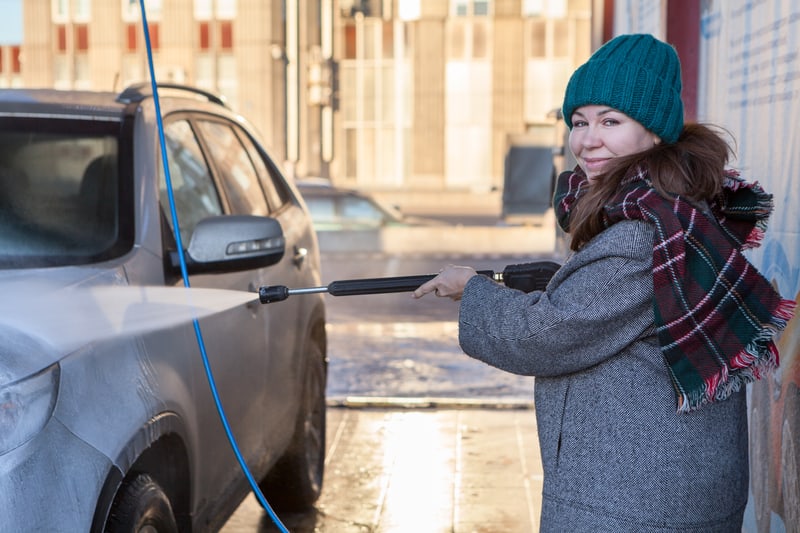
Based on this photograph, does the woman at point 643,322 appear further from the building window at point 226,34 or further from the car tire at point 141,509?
the building window at point 226,34

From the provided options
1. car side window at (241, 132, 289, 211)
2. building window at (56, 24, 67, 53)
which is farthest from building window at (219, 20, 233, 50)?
car side window at (241, 132, 289, 211)

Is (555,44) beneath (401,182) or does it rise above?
above

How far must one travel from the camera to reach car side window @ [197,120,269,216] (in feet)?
14.7

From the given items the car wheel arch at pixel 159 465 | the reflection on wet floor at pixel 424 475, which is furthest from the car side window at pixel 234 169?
the reflection on wet floor at pixel 424 475

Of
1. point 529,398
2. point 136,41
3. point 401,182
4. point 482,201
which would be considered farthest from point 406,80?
point 529,398

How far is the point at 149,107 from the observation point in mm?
3863

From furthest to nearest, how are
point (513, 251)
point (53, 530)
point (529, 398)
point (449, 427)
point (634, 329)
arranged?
point (513, 251)
point (529, 398)
point (449, 427)
point (53, 530)
point (634, 329)

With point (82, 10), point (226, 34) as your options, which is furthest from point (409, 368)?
point (82, 10)

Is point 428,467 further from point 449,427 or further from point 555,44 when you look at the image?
point 555,44

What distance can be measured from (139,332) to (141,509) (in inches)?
17.4

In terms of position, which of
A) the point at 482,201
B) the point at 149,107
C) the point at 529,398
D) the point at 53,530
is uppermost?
the point at 149,107

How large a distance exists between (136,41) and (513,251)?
34.3 meters

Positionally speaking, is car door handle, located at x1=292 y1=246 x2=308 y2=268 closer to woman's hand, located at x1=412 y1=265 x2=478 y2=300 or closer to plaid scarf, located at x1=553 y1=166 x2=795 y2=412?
woman's hand, located at x1=412 y1=265 x2=478 y2=300

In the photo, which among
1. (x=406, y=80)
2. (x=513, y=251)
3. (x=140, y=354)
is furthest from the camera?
(x=406, y=80)
